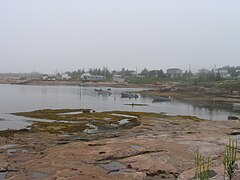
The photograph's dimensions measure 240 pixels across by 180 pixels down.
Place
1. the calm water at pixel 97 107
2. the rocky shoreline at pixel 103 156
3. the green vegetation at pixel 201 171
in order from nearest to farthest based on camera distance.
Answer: the green vegetation at pixel 201 171 → the rocky shoreline at pixel 103 156 → the calm water at pixel 97 107

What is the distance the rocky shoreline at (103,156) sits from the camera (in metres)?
15.4

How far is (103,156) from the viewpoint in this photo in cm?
1822

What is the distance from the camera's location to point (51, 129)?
28.6 m

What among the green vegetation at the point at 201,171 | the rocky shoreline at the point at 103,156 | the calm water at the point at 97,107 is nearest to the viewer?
the green vegetation at the point at 201,171

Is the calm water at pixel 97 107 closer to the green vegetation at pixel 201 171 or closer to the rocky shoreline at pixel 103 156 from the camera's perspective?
the rocky shoreline at pixel 103 156

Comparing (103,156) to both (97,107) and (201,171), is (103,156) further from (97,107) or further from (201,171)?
(97,107)

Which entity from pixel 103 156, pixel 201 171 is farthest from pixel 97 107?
pixel 201 171

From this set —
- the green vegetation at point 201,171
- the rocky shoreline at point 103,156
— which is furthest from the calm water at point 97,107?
the green vegetation at point 201,171

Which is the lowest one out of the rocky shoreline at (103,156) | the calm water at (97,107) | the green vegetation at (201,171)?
the calm water at (97,107)

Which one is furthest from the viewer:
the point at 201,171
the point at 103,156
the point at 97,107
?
the point at 97,107

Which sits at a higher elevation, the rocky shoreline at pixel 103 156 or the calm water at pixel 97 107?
the rocky shoreline at pixel 103 156

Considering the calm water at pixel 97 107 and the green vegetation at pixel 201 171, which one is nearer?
the green vegetation at pixel 201 171

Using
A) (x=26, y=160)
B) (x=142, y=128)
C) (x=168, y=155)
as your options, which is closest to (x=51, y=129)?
(x=142, y=128)

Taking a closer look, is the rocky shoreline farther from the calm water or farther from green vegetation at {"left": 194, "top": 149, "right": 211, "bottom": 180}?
the calm water
